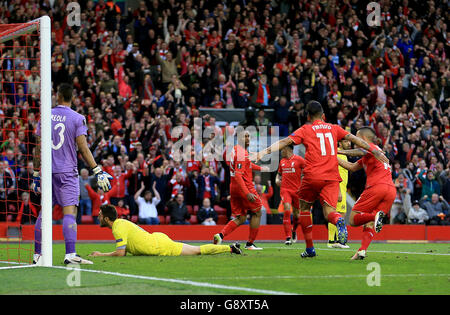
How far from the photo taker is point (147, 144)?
22031 mm

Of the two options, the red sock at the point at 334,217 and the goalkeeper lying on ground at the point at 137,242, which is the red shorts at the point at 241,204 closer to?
the goalkeeper lying on ground at the point at 137,242

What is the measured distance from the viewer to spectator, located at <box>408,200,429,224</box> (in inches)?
885

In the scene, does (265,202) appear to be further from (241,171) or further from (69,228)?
(69,228)

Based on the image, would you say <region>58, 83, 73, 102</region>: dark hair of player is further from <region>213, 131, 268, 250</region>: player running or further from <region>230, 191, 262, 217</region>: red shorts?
<region>230, 191, 262, 217</region>: red shorts

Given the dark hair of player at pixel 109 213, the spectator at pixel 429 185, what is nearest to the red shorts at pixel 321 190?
the dark hair of player at pixel 109 213

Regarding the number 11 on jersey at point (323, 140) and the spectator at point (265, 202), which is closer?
the number 11 on jersey at point (323, 140)

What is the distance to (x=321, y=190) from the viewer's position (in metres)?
11.7

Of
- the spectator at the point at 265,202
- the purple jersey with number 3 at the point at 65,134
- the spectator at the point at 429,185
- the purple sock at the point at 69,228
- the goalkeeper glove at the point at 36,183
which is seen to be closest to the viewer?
the purple sock at the point at 69,228

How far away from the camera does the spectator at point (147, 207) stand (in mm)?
20736

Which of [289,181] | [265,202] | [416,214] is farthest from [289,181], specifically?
[416,214]

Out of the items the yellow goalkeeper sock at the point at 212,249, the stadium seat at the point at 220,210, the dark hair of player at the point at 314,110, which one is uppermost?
the dark hair of player at the point at 314,110

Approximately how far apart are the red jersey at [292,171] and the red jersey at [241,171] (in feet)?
9.26
